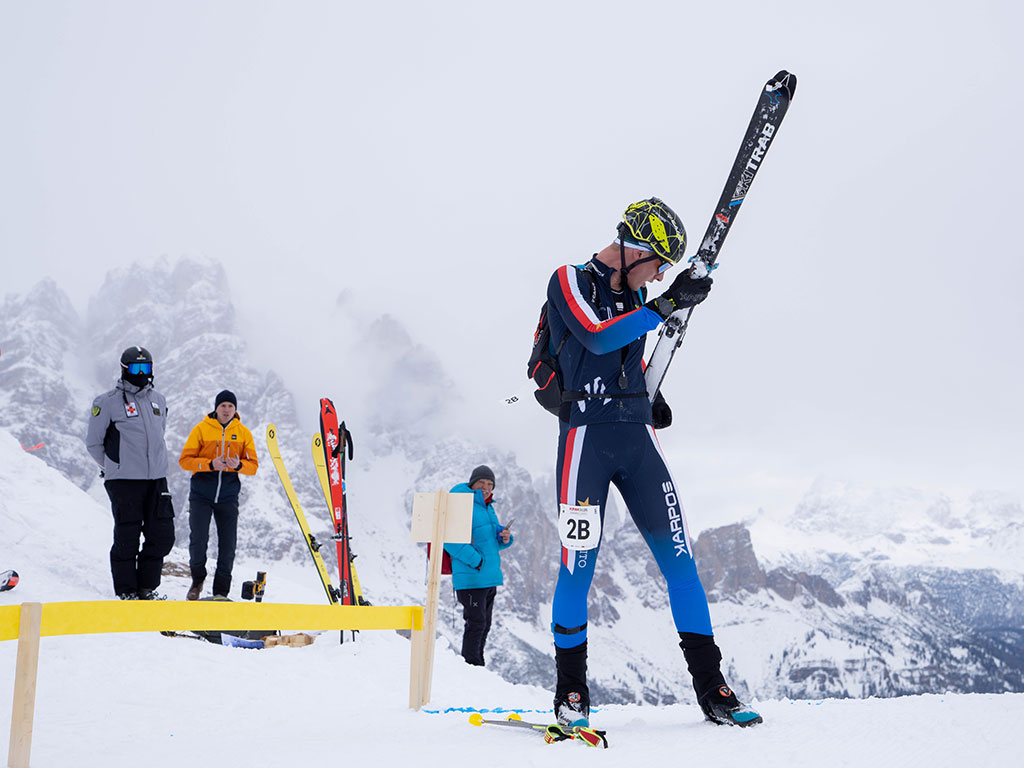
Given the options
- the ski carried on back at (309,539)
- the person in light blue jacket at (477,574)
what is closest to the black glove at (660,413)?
the person in light blue jacket at (477,574)

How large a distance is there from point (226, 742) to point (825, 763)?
278cm

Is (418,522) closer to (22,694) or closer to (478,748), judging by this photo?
(478,748)

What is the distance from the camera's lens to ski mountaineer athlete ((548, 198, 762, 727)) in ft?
11.9

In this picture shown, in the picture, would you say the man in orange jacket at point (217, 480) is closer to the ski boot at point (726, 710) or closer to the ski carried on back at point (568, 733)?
the ski carried on back at point (568, 733)

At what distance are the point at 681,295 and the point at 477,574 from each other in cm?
615

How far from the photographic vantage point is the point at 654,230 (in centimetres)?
392

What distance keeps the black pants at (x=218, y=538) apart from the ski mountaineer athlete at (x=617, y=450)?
605cm

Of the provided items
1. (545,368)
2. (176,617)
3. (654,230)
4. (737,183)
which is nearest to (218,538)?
(176,617)

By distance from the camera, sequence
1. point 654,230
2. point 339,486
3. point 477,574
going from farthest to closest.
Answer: point 339,486 → point 477,574 → point 654,230

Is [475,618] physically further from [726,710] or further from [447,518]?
[726,710]

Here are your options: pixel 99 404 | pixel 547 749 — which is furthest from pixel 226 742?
pixel 99 404

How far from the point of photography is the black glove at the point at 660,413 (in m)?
4.18

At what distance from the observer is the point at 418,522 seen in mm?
5254

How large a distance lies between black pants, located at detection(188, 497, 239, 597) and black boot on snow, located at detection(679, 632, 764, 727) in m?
6.49
